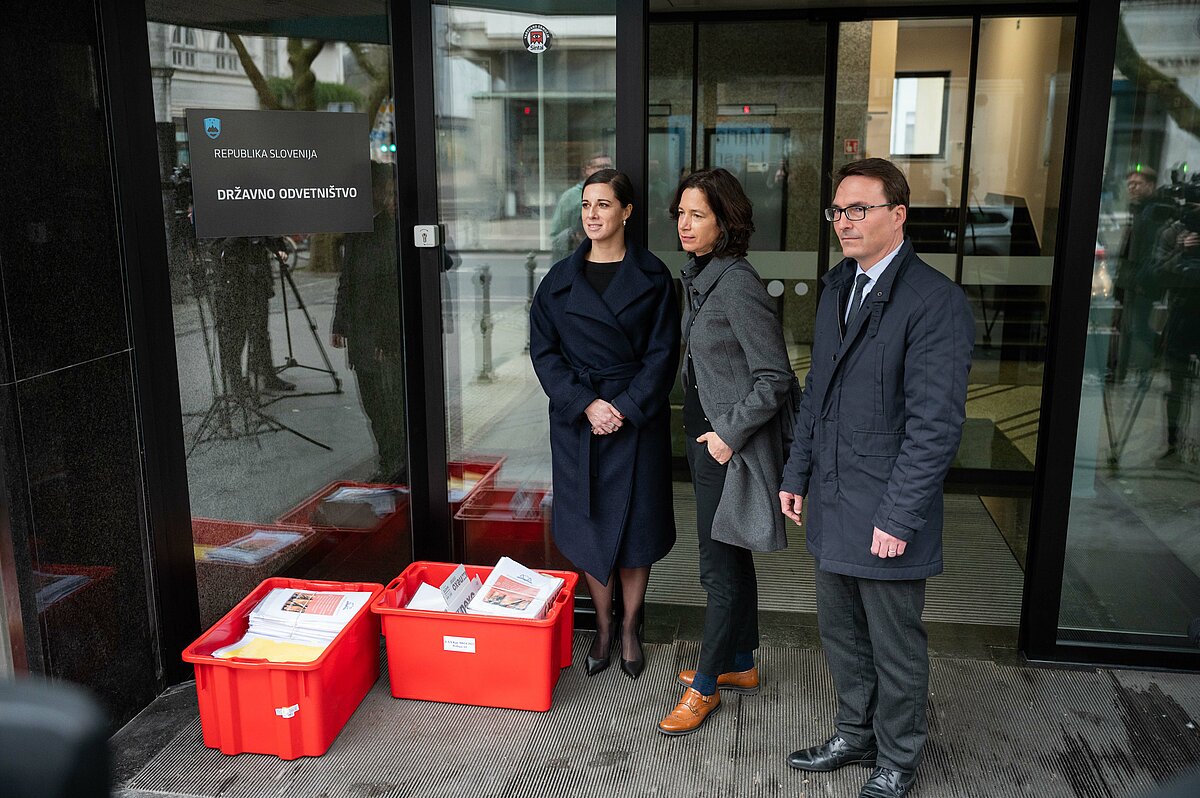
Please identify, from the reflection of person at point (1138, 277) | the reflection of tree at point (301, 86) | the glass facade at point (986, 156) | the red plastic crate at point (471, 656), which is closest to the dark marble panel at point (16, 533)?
the red plastic crate at point (471, 656)

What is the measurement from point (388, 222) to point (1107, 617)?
2997mm

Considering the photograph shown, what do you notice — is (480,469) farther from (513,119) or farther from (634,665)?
(513,119)

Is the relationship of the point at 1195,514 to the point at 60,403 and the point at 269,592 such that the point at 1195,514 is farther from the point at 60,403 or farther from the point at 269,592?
the point at 60,403

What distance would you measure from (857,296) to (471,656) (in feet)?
5.46

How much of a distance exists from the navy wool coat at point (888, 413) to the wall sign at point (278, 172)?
1819mm

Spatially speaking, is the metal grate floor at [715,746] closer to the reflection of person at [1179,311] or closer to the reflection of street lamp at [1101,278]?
the reflection of person at [1179,311]

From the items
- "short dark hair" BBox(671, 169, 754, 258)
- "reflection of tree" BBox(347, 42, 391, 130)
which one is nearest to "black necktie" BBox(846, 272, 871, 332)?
"short dark hair" BBox(671, 169, 754, 258)

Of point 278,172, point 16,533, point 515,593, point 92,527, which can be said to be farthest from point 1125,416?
point 16,533

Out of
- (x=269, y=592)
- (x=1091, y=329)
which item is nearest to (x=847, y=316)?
(x=1091, y=329)

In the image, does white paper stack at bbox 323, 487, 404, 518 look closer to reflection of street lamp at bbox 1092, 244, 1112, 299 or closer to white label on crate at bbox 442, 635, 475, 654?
white label on crate at bbox 442, 635, 475, 654

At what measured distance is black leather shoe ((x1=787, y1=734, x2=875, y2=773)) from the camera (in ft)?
9.65

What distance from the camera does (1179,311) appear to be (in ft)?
11.4

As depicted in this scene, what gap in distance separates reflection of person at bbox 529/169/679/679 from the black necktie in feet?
2.61

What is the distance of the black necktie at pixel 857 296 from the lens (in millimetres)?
2643
